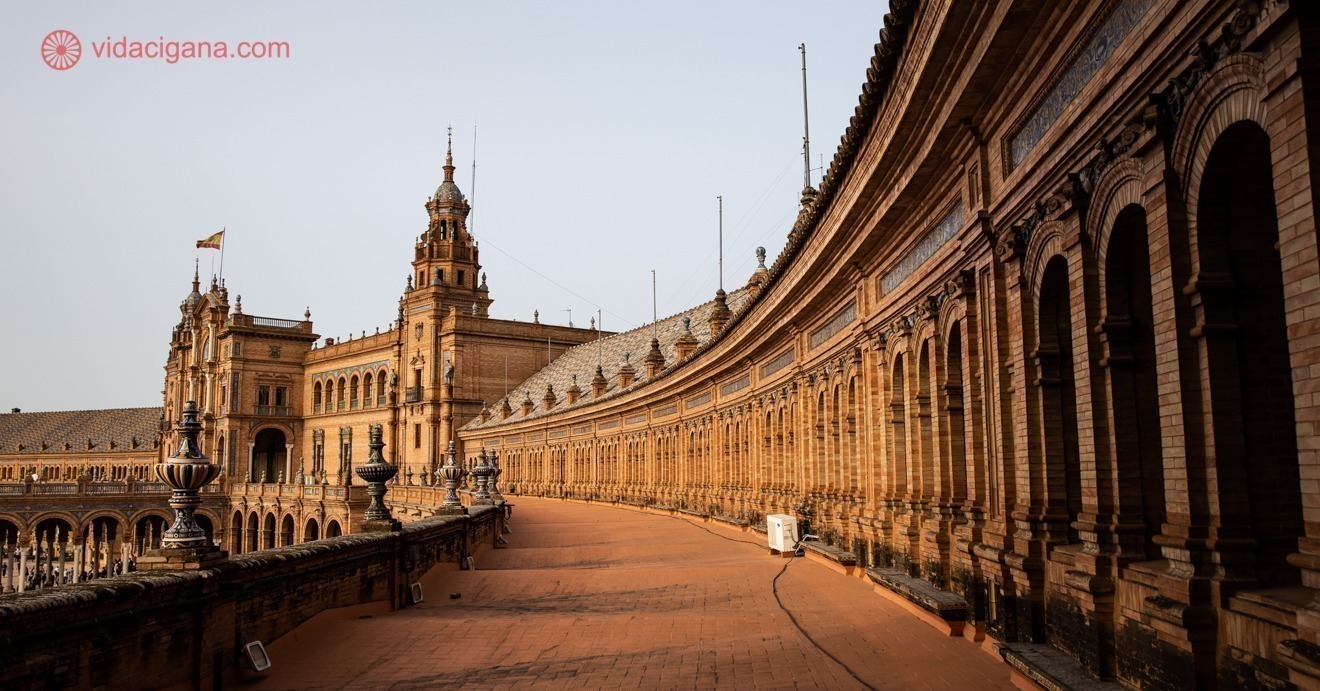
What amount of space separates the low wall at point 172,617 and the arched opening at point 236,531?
67788 millimetres

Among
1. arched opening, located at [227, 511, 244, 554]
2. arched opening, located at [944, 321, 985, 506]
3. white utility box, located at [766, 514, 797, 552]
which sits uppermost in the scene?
arched opening, located at [944, 321, 985, 506]

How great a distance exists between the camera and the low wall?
24.0 feet

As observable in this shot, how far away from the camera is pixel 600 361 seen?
72.0 m

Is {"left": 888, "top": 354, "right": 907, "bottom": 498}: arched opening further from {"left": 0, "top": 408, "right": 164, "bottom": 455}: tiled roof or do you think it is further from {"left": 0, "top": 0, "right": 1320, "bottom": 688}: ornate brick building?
{"left": 0, "top": 408, "right": 164, "bottom": 455}: tiled roof

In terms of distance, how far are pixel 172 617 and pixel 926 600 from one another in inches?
292

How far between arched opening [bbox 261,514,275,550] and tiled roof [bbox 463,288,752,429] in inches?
559

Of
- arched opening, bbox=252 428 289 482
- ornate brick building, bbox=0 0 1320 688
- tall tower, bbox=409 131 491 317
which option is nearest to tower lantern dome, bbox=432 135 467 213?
tall tower, bbox=409 131 491 317

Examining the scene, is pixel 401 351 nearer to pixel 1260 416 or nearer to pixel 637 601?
pixel 637 601

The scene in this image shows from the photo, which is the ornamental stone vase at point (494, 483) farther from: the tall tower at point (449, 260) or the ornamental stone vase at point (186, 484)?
the tall tower at point (449, 260)

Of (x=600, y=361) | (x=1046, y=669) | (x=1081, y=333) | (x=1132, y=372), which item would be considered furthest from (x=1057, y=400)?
(x=600, y=361)

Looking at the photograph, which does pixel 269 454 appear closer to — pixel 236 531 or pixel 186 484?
pixel 236 531

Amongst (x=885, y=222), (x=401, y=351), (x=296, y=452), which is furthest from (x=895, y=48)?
(x=296, y=452)

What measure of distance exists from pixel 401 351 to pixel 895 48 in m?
77.2

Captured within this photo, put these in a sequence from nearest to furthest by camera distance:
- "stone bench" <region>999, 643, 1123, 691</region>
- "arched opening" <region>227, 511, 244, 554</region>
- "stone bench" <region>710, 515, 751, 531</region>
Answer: "stone bench" <region>999, 643, 1123, 691</region> → "stone bench" <region>710, 515, 751, 531</region> → "arched opening" <region>227, 511, 244, 554</region>
